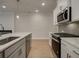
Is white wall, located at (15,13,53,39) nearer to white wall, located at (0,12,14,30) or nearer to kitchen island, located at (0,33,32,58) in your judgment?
white wall, located at (0,12,14,30)

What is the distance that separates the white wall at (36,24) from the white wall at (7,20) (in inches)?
19.0

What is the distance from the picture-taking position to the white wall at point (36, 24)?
10289mm

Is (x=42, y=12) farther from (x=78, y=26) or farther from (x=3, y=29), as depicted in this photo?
(x=78, y=26)

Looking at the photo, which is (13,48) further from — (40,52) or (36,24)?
(36,24)

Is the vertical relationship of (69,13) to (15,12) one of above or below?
below

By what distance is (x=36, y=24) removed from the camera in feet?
34.1

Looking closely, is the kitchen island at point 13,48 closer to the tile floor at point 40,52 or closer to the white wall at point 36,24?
the tile floor at point 40,52

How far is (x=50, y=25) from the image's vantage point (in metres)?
10.3

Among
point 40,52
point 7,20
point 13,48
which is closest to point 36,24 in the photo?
point 7,20

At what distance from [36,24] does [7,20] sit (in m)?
2.63

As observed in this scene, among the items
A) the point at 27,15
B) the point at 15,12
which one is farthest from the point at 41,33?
the point at 15,12

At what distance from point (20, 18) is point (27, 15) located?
698 mm

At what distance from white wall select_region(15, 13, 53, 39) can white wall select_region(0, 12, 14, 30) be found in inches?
19.0

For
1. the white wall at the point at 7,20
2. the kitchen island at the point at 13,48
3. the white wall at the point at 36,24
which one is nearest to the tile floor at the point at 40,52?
the kitchen island at the point at 13,48
